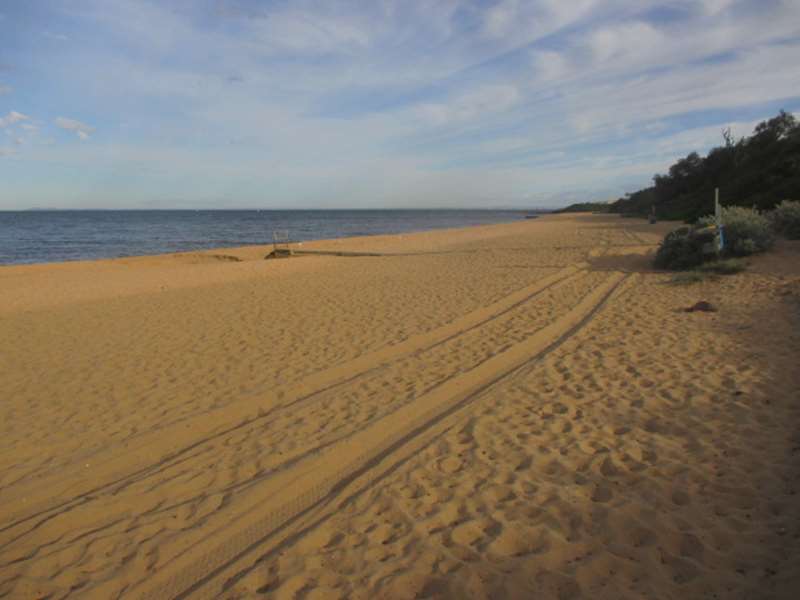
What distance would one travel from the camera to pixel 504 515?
3.59 meters

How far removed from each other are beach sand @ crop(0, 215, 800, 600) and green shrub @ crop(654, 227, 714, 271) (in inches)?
125

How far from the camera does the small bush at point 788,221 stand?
1454cm

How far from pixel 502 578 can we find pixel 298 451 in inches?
96.5

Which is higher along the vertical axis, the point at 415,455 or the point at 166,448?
the point at 415,455

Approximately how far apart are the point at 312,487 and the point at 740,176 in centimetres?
3216

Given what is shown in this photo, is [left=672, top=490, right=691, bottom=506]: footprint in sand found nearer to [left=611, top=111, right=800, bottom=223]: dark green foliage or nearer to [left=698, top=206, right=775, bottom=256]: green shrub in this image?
[left=698, top=206, right=775, bottom=256]: green shrub

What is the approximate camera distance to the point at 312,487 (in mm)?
4242

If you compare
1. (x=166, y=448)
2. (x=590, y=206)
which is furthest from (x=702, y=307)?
(x=590, y=206)

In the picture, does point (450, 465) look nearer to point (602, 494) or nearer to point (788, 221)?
point (602, 494)

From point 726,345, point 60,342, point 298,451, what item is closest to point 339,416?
point 298,451

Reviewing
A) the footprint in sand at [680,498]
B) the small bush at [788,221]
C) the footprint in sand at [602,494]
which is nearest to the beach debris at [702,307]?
the footprint in sand at [680,498]

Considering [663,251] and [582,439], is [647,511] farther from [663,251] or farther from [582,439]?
[663,251]

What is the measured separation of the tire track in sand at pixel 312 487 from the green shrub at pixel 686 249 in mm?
9265

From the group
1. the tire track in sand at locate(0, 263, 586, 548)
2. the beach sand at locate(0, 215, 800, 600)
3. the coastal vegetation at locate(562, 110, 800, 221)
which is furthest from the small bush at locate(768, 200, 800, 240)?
the tire track in sand at locate(0, 263, 586, 548)
